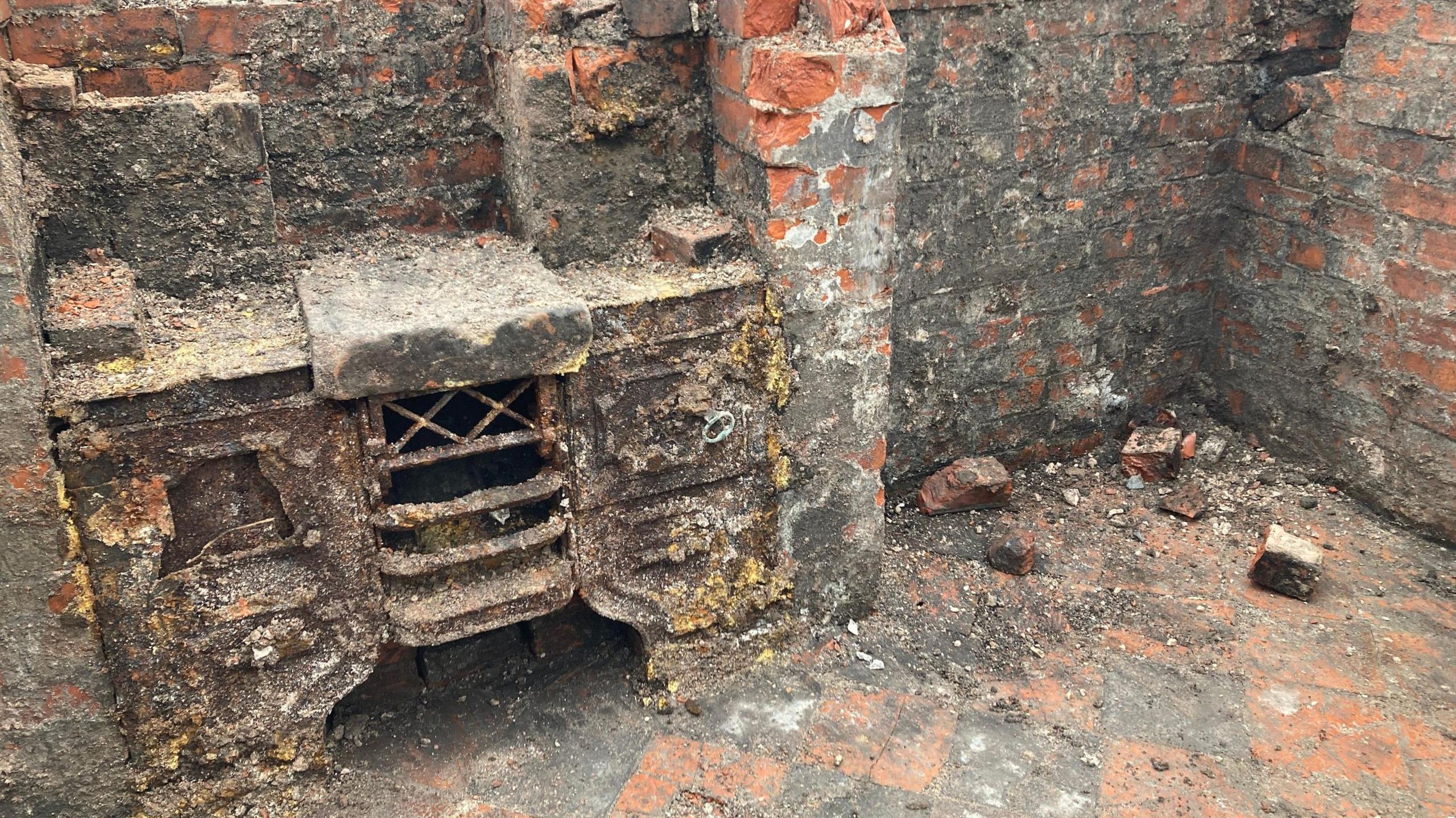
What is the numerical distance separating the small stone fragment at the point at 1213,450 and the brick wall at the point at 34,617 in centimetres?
437

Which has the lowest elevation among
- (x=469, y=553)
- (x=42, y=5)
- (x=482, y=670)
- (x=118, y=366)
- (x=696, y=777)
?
(x=696, y=777)

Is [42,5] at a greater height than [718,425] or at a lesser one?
greater

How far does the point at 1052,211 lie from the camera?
4285 mm

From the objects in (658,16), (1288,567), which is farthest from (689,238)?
(1288,567)

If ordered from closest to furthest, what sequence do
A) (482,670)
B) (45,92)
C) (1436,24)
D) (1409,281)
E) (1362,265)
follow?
(45,92) → (482,670) → (1436,24) → (1409,281) → (1362,265)

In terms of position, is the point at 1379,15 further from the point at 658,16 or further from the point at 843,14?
the point at 658,16

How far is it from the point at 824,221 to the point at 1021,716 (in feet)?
5.57

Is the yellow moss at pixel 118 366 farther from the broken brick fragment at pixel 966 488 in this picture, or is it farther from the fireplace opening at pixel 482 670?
the broken brick fragment at pixel 966 488

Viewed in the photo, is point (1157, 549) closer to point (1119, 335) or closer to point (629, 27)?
point (1119, 335)

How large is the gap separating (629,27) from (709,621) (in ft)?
6.19

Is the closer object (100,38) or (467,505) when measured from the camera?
(100,38)

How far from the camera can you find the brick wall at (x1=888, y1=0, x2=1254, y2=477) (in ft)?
12.9

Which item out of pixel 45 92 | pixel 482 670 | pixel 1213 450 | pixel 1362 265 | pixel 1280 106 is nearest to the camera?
pixel 45 92

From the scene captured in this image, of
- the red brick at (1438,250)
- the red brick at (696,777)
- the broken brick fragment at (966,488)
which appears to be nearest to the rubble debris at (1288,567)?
the broken brick fragment at (966,488)
